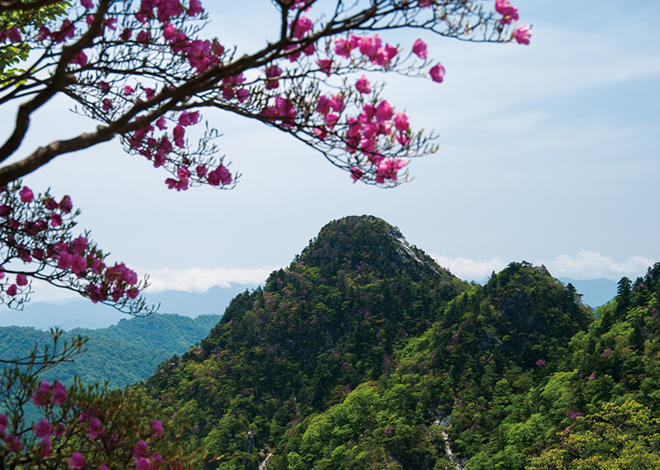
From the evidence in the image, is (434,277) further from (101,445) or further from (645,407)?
(101,445)

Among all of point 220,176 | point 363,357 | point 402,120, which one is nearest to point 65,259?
point 220,176

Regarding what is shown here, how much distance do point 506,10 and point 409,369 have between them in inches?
1597

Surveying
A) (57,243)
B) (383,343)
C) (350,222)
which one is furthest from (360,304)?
(57,243)

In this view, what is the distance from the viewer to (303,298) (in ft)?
179

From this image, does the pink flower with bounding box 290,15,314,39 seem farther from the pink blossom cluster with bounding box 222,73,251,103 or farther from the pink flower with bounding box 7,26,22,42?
the pink flower with bounding box 7,26,22,42

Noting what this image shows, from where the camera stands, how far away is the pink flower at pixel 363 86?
14.2ft

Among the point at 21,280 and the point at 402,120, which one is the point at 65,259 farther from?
the point at 402,120

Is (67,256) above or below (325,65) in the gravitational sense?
below

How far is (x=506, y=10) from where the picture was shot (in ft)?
13.1

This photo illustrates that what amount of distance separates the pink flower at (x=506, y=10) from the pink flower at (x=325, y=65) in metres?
1.63

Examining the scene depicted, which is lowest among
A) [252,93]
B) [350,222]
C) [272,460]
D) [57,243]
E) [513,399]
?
[272,460]

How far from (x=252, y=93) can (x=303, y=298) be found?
50800 mm

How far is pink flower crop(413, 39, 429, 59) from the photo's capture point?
13.6ft

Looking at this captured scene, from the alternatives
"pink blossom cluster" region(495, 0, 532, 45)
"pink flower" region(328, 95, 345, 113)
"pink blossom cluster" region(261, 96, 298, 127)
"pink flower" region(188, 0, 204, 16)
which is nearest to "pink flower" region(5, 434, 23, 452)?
"pink blossom cluster" region(261, 96, 298, 127)
